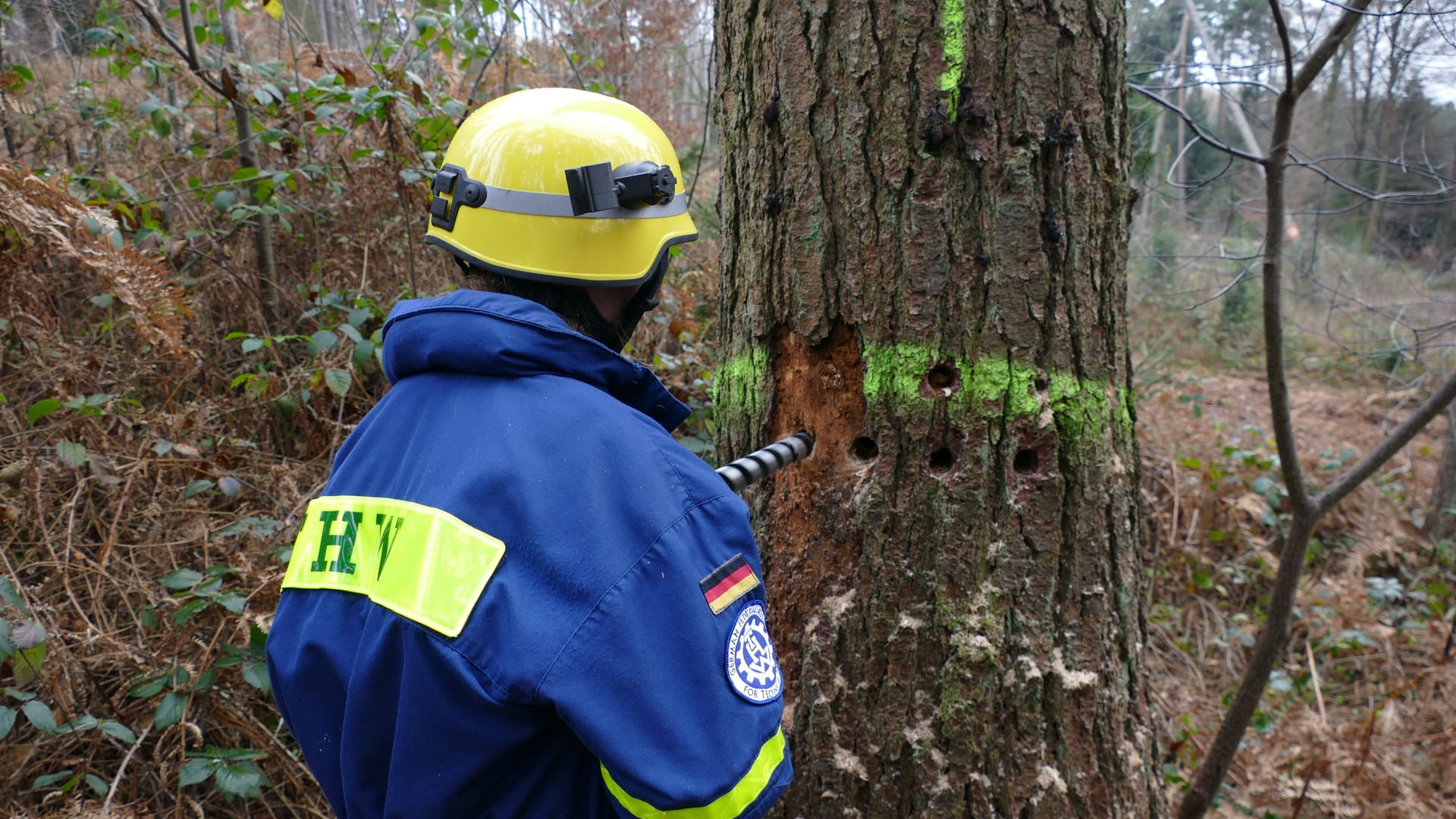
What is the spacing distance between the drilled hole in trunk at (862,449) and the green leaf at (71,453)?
9.12 feet

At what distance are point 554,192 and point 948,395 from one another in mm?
942

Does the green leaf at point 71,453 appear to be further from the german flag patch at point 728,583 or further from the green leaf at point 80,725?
the german flag patch at point 728,583

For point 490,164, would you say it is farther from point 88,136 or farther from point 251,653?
point 88,136

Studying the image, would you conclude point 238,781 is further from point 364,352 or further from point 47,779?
point 364,352

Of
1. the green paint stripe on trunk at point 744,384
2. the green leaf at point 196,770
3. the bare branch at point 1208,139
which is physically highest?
the bare branch at point 1208,139

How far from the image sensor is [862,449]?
1924mm

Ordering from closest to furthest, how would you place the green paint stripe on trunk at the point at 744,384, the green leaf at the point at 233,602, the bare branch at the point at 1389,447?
the green paint stripe on trunk at the point at 744,384
the green leaf at the point at 233,602
the bare branch at the point at 1389,447

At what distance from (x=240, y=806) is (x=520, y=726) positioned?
89.1 inches

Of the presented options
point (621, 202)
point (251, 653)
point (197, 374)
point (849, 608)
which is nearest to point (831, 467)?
point (849, 608)

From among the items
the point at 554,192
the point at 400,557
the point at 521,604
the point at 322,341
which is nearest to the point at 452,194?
the point at 554,192

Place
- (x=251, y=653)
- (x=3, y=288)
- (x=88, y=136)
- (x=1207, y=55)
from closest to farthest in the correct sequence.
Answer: (x=251, y=653)
(x=3, y=288)
(x=1207, y=55)
(x=88, y=136)

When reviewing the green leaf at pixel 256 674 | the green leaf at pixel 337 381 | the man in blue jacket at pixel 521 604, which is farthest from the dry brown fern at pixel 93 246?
the man in blue jacket at pixel 521 604

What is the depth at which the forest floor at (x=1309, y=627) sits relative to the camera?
3.97 meters

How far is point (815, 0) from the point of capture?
71.3 inches
